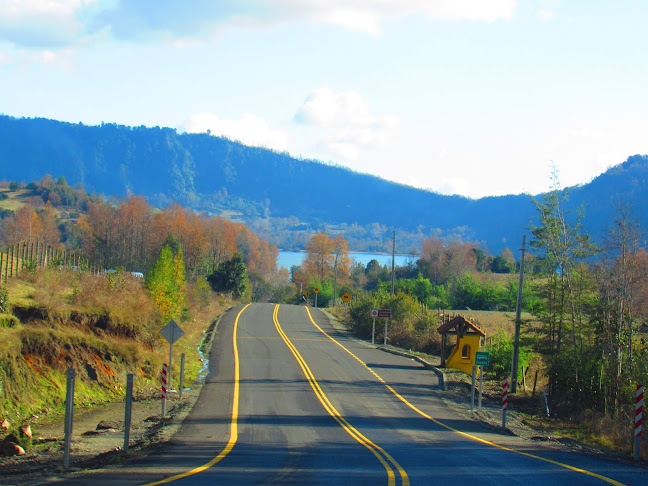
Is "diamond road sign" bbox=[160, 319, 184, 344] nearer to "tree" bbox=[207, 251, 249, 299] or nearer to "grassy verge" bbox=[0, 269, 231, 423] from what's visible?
"grassy verge" bbox=[0, 269, 231, 423]

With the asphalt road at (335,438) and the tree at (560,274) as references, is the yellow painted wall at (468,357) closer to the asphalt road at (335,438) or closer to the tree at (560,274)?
the asphalt road at (335,438)

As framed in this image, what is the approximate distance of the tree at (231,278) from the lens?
78062mm

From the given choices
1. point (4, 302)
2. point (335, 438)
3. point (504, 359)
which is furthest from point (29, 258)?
point (504, 359)

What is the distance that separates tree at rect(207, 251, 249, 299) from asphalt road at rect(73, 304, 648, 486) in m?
44.7

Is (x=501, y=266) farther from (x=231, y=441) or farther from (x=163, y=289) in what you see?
(x=231, y=441)

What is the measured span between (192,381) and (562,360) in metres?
14.9

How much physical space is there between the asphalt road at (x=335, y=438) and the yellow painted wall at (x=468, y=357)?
1771mm

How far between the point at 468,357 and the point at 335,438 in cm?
1665

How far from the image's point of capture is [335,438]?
52.6 ft

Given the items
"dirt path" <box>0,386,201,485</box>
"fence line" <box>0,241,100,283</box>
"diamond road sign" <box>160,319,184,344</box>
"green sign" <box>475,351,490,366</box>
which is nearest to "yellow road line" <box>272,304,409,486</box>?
"dirt path" <box>0,386,201,485</box>

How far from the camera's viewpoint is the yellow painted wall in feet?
102

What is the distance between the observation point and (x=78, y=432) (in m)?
17.2

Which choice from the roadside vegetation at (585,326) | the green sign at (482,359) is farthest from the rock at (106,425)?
the roadside vegetation at (585,326)

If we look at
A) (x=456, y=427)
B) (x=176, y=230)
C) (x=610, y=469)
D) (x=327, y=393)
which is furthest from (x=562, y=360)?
(x=176, y=230)
